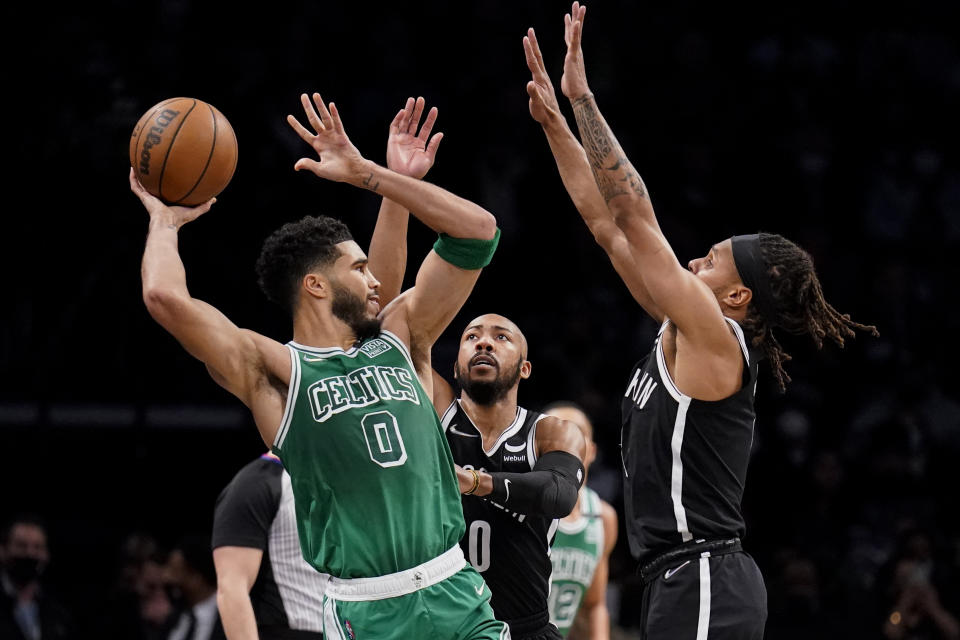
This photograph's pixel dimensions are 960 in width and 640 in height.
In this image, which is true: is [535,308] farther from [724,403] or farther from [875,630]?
[724,403]

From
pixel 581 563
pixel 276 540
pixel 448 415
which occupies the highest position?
pixel 448 415

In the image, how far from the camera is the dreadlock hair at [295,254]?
4254mm

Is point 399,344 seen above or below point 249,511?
above

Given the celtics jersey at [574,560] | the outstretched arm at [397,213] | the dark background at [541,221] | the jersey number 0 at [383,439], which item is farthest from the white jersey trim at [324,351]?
the dark background at [541,221]

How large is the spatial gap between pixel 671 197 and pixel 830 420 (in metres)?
2.44

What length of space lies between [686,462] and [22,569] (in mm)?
5138

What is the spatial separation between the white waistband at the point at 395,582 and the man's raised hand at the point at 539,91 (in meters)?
1.83

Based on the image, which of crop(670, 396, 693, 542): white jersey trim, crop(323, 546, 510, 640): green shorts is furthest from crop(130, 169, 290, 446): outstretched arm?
crop(670, 396, 693, 542): white jersey trim

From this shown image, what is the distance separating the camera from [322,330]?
420cm

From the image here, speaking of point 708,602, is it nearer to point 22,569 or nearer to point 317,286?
point 317,286

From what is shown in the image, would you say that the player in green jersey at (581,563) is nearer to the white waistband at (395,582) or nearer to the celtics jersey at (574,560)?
the celtics jersey at (574,560)

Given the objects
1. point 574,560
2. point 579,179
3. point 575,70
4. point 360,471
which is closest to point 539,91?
point 575,70

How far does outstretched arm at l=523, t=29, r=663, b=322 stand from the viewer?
4887 mm

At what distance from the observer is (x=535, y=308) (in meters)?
10.4
